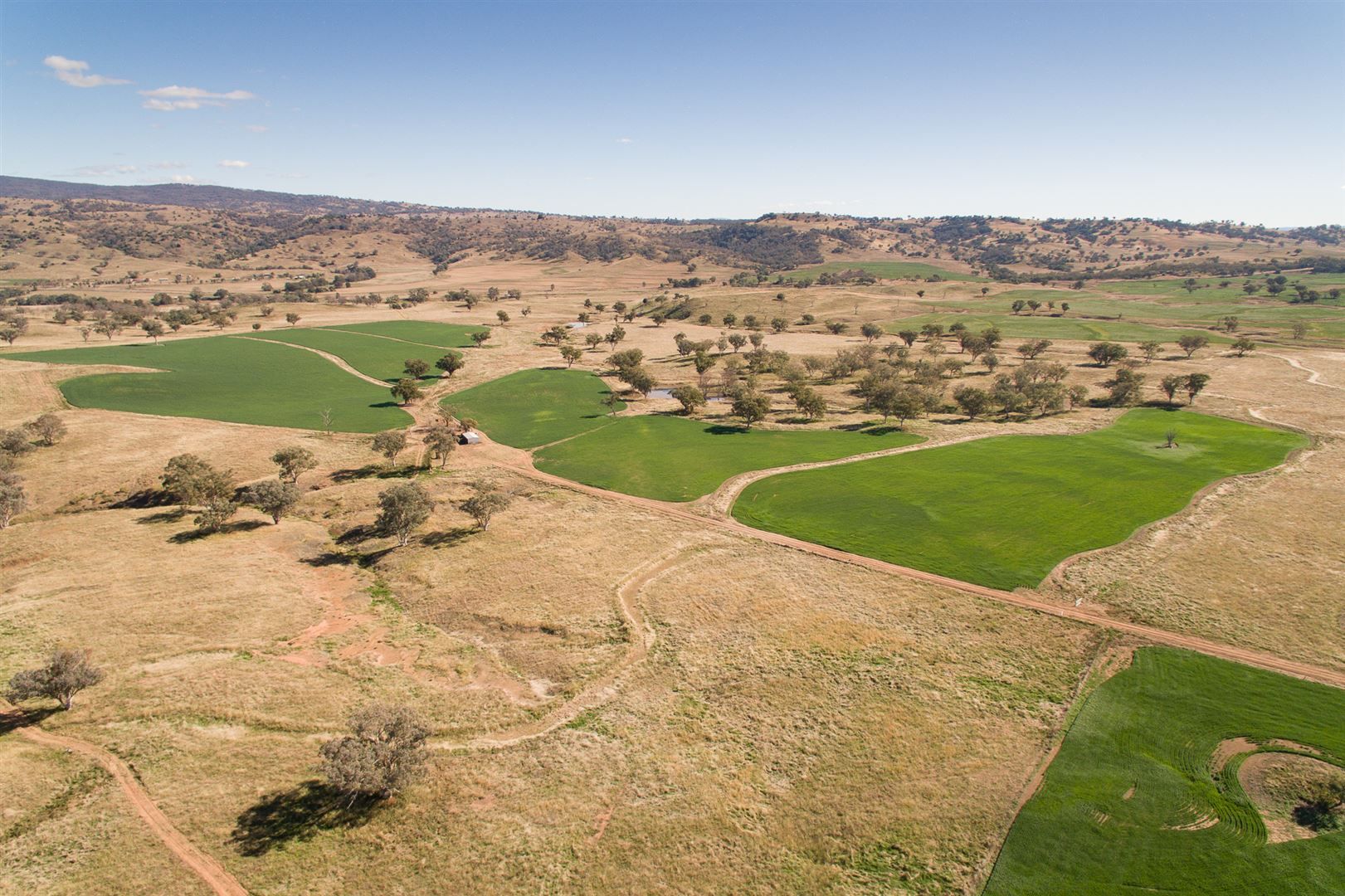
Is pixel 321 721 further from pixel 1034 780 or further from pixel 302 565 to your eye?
pixel 1034 780

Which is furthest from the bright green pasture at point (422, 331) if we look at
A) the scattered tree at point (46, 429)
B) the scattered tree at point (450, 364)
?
the scattered tree at point (46, 429)

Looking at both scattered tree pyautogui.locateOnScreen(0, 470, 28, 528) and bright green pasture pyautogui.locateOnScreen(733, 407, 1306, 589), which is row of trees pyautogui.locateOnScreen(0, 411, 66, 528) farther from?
bright green pasture pyautogui.locateOnScreen(733, 407, 1306, 589)

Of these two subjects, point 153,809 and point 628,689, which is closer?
point 153,809

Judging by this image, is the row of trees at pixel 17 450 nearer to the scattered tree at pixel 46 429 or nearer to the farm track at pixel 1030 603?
the scattered tree at pixel 46 429

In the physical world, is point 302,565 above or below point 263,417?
below

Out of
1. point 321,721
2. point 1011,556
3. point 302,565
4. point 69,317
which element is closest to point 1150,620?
point 1011,556

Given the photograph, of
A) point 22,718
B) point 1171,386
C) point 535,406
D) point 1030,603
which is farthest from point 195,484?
point 1171,386

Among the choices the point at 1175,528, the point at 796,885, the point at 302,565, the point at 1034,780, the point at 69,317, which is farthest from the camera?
the point at 69,317
